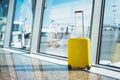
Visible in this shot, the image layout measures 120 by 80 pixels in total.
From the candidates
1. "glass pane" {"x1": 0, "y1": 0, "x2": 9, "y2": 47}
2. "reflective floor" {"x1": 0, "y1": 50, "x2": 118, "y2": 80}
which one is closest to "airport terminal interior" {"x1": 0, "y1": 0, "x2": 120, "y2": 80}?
"reflective floor" {"x1": 0, "y1": 50, "x2": 118, "y2": 80}

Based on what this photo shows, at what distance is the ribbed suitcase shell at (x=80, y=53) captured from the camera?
15.3 ft

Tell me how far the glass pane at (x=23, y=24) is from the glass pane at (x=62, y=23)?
0.70 meters

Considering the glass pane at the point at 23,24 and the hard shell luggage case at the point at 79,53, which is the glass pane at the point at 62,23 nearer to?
the glass pane at the point at 23,24

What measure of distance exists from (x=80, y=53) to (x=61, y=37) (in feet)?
6.98

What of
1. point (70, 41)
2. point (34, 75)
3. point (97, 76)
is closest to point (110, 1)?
point (70, 41)

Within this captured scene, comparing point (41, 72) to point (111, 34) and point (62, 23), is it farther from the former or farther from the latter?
point (62, 23)

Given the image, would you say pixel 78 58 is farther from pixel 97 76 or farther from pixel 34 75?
pixel 34 75

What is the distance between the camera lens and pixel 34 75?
432 centimetres

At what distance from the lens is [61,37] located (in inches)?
267

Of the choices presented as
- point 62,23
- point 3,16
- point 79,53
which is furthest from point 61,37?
point 3,16

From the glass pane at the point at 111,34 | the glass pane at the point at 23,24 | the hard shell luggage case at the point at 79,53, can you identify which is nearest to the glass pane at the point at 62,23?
the glass pane at the point at 111,34

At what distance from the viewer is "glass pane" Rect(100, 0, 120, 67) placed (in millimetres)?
5152

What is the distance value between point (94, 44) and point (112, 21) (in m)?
0.68

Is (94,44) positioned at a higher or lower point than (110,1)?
lower
